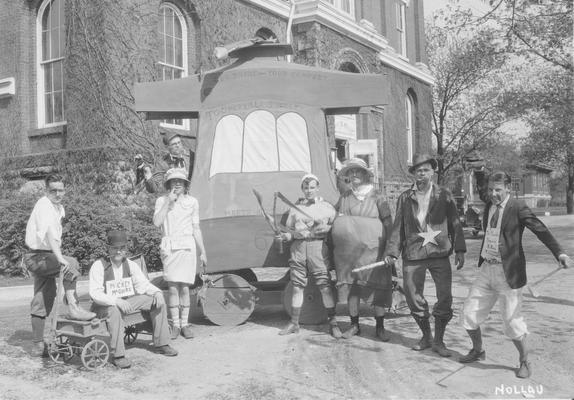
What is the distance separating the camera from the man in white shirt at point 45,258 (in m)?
5.51

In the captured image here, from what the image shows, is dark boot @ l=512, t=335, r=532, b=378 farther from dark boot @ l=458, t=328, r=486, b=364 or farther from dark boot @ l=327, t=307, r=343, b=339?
dark boot @ l=327, t=307, r=343, b=339

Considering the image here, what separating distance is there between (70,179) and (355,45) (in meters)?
10.3

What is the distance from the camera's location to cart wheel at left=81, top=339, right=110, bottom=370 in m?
4.93

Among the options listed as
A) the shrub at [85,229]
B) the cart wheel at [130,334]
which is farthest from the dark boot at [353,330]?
the shrub at [85,229]

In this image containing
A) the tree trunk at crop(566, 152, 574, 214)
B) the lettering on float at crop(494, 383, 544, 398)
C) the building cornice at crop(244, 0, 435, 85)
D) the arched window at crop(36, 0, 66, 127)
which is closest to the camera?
the lettering on float at crop(494, 383, 544, 398)

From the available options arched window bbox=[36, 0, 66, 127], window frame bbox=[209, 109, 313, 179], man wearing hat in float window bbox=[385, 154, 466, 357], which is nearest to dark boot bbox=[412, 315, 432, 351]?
man wearing hat in float window bbox=[385, 154, 466, 357]

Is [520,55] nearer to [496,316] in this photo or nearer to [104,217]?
[496,316]

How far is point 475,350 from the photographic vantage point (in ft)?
16.5

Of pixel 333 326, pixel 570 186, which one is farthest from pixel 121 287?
pixel 570 186

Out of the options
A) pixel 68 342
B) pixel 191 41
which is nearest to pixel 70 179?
pixel 191 41

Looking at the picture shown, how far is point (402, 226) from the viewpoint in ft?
18.5

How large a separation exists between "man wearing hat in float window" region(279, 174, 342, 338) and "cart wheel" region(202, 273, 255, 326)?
65 cm

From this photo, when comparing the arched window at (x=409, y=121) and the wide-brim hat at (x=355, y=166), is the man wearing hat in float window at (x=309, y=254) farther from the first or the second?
the arched window at (x=409, y=121)

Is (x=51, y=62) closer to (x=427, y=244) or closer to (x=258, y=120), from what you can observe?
(x=258, y=120)
